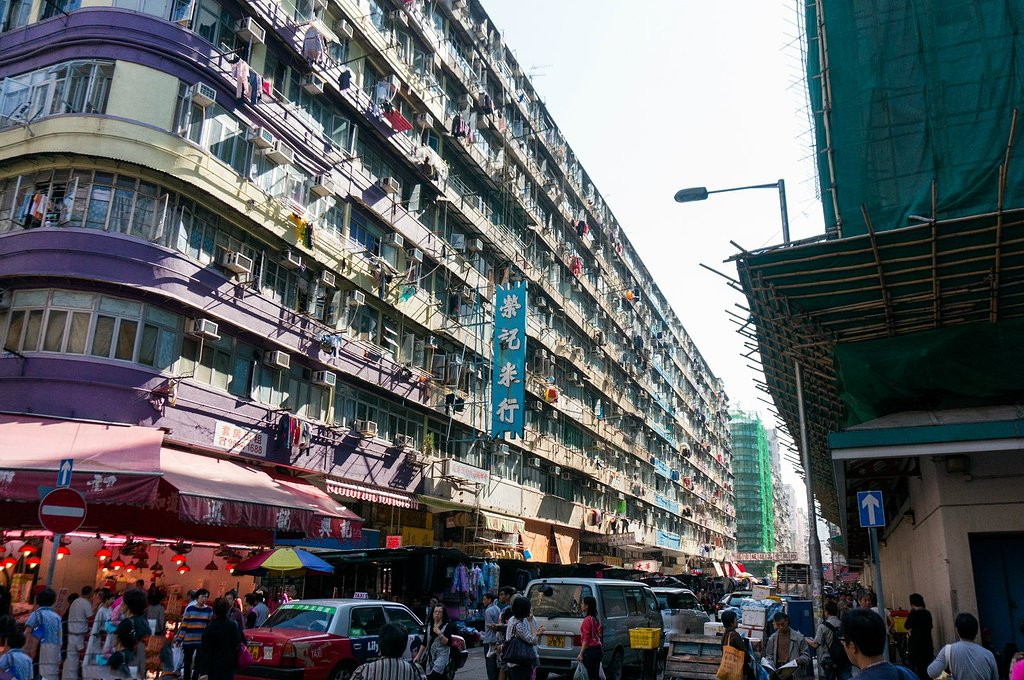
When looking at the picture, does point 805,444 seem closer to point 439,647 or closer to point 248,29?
point 439,647

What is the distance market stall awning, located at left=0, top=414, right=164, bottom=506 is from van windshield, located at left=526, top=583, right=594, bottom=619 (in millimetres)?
7020

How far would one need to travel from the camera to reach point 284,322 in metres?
20.3

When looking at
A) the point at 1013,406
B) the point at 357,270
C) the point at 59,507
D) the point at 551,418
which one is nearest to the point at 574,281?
the point at 551,418

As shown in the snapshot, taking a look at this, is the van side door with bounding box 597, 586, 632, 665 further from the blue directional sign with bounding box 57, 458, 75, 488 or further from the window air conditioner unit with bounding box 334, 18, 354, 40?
the window air conditioner unit with bounding box 334, 18, 354, 40

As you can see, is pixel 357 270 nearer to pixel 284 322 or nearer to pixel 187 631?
pixel 284 322

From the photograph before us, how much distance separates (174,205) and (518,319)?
46.2 feet

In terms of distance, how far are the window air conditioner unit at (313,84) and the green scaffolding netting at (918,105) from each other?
525 inches

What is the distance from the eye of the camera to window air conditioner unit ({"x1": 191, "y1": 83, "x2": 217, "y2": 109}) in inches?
690

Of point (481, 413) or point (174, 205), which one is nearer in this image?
point (174, 205)

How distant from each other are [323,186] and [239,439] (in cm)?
767

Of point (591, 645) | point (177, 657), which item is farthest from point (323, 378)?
point (591, 645)

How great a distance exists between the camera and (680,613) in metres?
18.5

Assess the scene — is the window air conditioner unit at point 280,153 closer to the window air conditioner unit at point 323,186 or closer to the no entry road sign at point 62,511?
the window air conditioner unit at point 323,186

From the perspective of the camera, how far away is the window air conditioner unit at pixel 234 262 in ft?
60.3
